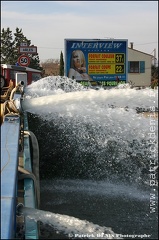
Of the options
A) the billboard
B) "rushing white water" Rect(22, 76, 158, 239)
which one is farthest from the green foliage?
"rushing white water" Rect(22, 76, 158, 239)

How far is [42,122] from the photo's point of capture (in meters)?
8.04

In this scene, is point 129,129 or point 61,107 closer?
point 61,107

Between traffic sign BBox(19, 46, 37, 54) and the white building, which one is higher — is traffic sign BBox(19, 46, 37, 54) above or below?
below

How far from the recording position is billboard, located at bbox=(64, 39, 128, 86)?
16.5m

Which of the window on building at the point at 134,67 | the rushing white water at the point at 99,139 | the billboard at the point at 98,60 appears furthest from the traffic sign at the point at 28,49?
the window on building at the point at 134,67

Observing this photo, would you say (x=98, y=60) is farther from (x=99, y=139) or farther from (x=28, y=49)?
(x=99, y=139)

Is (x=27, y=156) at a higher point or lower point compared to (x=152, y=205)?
higher

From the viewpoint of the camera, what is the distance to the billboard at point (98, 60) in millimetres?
16531

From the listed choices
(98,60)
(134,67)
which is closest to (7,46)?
(134,67)

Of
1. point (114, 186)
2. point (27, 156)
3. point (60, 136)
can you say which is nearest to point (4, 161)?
point (27, 156)

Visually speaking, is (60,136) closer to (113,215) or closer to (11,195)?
(113,215)

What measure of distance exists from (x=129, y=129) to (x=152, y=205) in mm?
1074

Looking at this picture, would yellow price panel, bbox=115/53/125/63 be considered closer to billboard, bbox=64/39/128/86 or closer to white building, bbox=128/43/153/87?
billboard, bbox=64/39/128/86

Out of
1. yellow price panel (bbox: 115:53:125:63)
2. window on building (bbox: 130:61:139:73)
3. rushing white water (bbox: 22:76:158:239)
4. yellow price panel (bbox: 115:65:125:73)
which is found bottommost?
rushing white water (bbox: 22:76:158:239)
